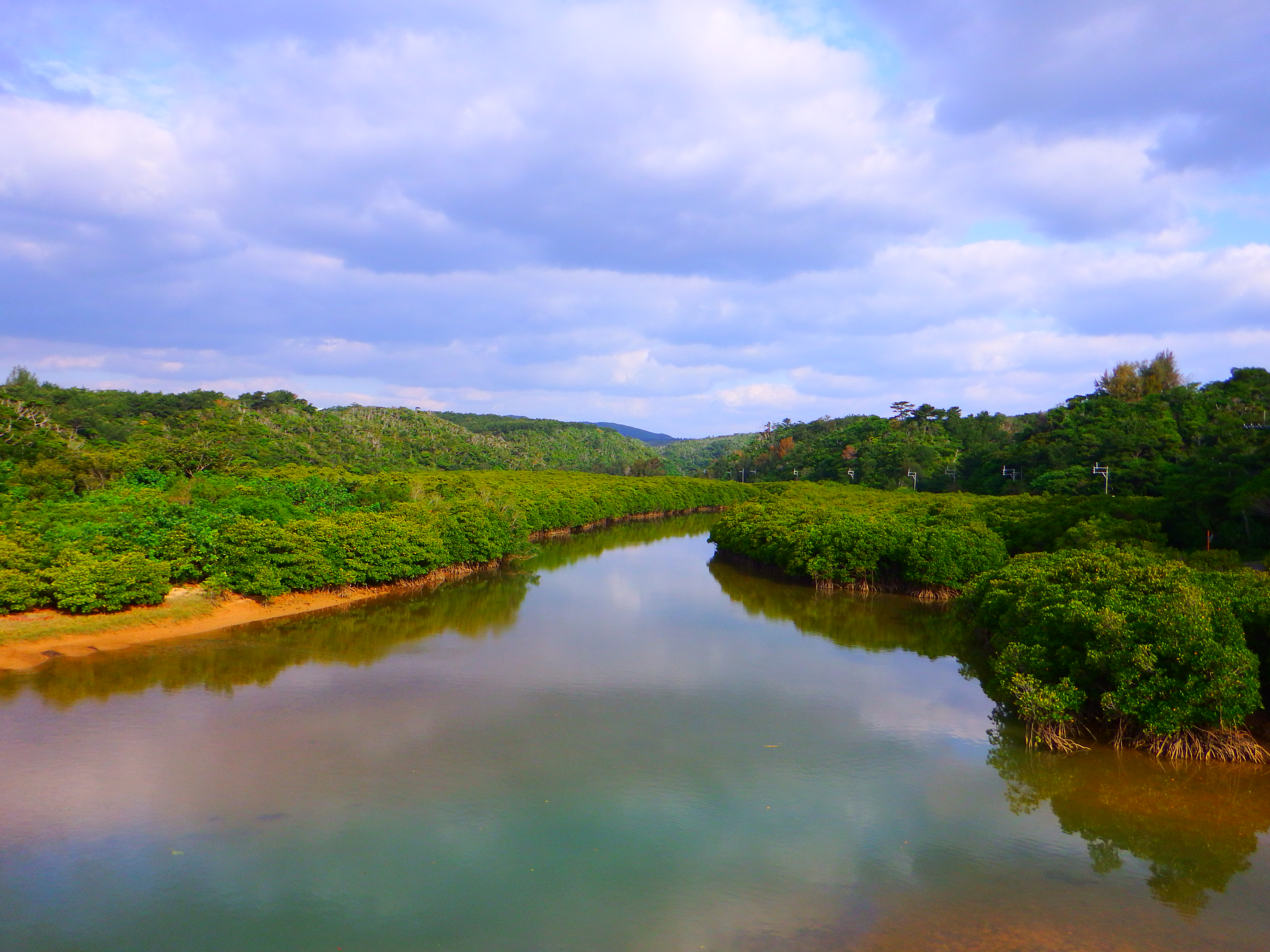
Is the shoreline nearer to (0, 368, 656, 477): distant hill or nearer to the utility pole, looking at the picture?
(0, 368, 656, 477): distant hill

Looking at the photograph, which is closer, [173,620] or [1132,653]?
[1132,653]

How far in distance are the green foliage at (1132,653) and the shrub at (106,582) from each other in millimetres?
22084

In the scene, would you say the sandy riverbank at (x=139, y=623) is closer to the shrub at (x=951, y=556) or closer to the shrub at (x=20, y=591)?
the shrub at (x=20, y=591)

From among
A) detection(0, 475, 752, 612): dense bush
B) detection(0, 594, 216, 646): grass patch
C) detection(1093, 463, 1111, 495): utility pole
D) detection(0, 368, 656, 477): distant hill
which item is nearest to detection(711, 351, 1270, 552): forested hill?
detection(1093, 463, 1111, 495): utility pole

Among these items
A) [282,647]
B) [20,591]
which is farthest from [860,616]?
[20,591]

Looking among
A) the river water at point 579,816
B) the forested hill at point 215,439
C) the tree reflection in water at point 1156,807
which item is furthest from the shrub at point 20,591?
the tree reflection in water at point 1156,807

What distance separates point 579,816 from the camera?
11742mm

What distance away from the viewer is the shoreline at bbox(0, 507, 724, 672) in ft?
62.9

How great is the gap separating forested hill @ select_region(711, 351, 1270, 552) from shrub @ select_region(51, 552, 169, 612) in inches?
1294

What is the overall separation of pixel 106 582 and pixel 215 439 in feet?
121

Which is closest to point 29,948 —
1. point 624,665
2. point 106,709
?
point 106,709

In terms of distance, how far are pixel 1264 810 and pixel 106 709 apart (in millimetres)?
21597

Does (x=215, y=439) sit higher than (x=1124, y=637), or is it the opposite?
(x=215, y=439)

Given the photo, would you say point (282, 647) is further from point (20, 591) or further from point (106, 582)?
point (20, 591)
